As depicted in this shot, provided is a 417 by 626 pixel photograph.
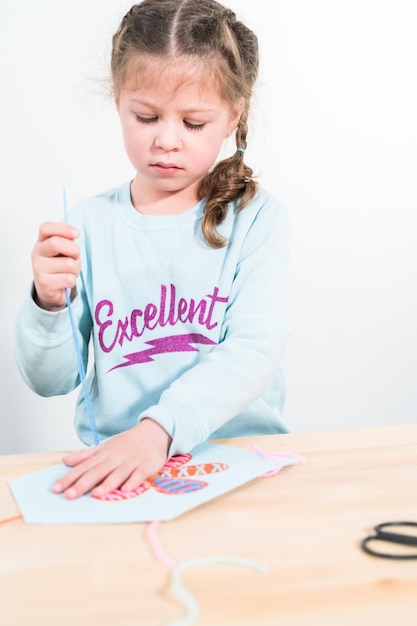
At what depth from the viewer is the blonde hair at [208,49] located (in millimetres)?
960

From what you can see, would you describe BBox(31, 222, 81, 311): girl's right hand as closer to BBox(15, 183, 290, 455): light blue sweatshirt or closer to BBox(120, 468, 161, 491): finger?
BBox(15, 183, 290, 455): light blue sweatshirt

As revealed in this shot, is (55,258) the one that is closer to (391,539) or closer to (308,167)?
(391,539)

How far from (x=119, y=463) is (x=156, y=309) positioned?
371mm

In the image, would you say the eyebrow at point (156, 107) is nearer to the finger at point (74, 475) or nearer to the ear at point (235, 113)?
the ear at point (235, 113)

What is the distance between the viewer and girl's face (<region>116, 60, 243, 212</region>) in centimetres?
92

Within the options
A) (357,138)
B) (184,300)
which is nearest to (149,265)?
(184,300)

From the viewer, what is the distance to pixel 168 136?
917mm

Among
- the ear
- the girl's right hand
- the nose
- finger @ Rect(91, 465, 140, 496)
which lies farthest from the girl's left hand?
the ear

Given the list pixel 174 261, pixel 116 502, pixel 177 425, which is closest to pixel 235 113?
pixel 174 261

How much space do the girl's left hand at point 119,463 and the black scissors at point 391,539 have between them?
0.21 meters

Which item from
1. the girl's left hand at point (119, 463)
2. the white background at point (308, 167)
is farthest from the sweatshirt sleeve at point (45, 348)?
the white background at point (308, 167)

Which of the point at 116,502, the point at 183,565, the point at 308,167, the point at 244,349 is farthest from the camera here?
the point at 308,167

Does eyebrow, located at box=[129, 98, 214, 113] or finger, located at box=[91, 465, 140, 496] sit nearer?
finger, located at box=[91, 465, 140, 496]

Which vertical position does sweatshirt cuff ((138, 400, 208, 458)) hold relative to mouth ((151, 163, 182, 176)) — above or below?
below
